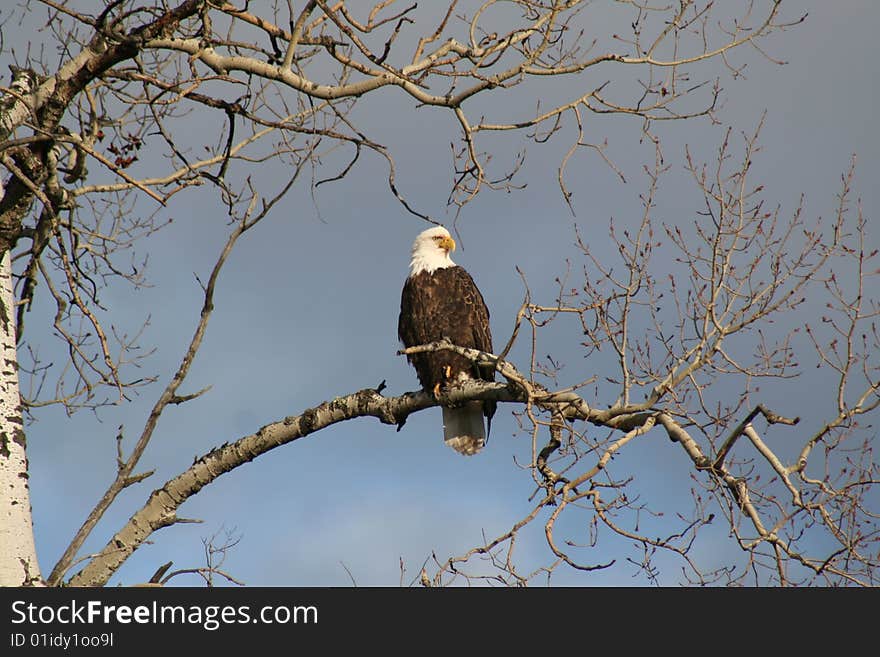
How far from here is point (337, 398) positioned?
19.5 ft

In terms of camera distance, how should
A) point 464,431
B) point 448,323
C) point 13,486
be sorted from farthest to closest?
1. point 464,431
2. point 448,323
3. point 13,486

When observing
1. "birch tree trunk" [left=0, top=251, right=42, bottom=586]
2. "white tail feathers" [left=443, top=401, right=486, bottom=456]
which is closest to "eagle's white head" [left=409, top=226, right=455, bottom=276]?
"white tail feathers" [left=443, top=401, right=486, bottom=456]

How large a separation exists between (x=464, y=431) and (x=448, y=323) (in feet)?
2.90

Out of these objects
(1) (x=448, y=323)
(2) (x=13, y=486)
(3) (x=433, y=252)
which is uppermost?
(3) (x=433, y=252)

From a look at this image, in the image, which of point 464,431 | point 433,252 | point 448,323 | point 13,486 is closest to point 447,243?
point 433,252

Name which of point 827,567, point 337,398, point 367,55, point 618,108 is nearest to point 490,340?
point 337,398

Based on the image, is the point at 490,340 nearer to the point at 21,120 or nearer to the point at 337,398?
the point at 337,398

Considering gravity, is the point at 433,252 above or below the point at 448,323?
above

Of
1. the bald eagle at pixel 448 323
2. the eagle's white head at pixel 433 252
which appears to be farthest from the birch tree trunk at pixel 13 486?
the eagle's white head at pixel 433 252

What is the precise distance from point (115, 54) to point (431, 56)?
5.31ft

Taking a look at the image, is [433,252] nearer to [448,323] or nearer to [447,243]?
[447,243]

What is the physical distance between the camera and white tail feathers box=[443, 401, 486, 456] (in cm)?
783

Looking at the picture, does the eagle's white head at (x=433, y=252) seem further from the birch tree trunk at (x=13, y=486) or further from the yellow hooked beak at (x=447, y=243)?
the birch tree trunk at (x=13, y=486)

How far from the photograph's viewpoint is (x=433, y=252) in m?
7.91
